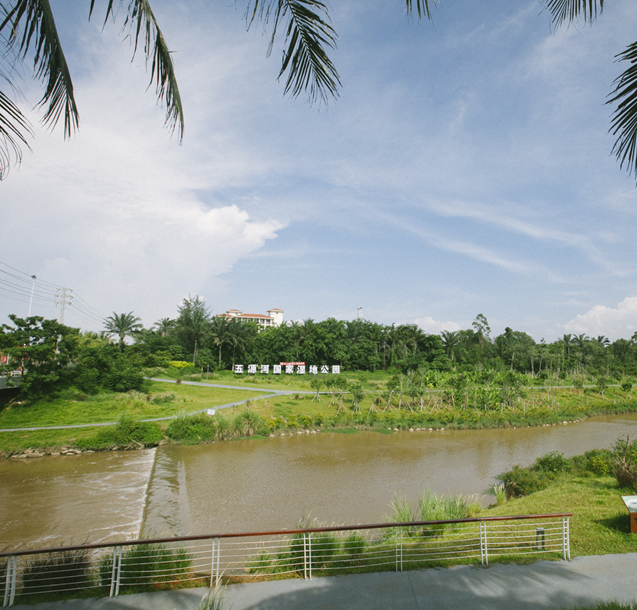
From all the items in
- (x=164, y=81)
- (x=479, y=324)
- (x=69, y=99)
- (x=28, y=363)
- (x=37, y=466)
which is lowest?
(x=37, y=466)

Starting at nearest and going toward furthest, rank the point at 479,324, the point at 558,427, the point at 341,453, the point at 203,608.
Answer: the point at 203,608 → the point at 341,453 → the point at 558,427 → the point at 479,324

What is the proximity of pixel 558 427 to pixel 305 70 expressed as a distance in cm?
2991

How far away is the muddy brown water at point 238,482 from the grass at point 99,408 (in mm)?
4511

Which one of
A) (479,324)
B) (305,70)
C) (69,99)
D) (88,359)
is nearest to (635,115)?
(305,70)

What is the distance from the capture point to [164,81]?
2.94m

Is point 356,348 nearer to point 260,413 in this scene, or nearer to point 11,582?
point 260,413

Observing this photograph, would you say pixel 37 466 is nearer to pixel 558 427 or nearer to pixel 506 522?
pixel 506 522

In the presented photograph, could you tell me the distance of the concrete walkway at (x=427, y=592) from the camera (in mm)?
4531

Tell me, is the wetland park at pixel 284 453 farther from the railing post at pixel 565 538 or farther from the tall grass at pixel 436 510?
the railing post at pixel 565 538

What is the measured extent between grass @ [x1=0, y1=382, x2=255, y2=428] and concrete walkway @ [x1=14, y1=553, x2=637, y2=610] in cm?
1922

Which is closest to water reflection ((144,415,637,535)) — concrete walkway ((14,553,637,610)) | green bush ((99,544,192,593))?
green bush ((99,544,192,593))

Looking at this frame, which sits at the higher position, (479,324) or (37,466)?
(479,324)

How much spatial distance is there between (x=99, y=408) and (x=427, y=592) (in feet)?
76.1

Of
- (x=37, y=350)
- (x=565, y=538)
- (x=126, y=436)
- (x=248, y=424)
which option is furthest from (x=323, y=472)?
(x=37, y=350)
